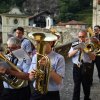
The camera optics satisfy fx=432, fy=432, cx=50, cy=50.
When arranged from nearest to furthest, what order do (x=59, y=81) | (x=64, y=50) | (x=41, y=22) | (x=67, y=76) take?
(x=59, y=81), (x=67, y=76), (x=64, y=50), (x=41, y=22)

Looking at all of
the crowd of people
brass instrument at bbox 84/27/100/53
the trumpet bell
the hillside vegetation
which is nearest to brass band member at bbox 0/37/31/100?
the crowd of people

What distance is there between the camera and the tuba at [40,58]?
5422 millimetres

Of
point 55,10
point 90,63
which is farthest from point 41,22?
point 90,63

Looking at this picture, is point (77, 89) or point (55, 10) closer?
point (77, 89)

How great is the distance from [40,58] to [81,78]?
3.49m

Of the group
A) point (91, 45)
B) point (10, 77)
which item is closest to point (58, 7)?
point (91, 45)

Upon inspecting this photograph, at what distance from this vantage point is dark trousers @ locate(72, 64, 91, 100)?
8.69 meters

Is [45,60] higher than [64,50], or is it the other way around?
[45,60]

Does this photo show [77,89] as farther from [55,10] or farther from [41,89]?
[55,10]

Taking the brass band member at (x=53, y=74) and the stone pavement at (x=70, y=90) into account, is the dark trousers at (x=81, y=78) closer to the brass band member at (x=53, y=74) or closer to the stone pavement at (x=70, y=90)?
the stone pavement at (x=70, y=90)

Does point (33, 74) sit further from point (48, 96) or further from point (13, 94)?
point (13, 94)

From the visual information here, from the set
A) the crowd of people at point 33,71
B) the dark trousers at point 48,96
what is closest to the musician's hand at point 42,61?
the crowd of people at point 33,71

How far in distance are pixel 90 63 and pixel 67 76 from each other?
11.7 feet

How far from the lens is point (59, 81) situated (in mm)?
5855
